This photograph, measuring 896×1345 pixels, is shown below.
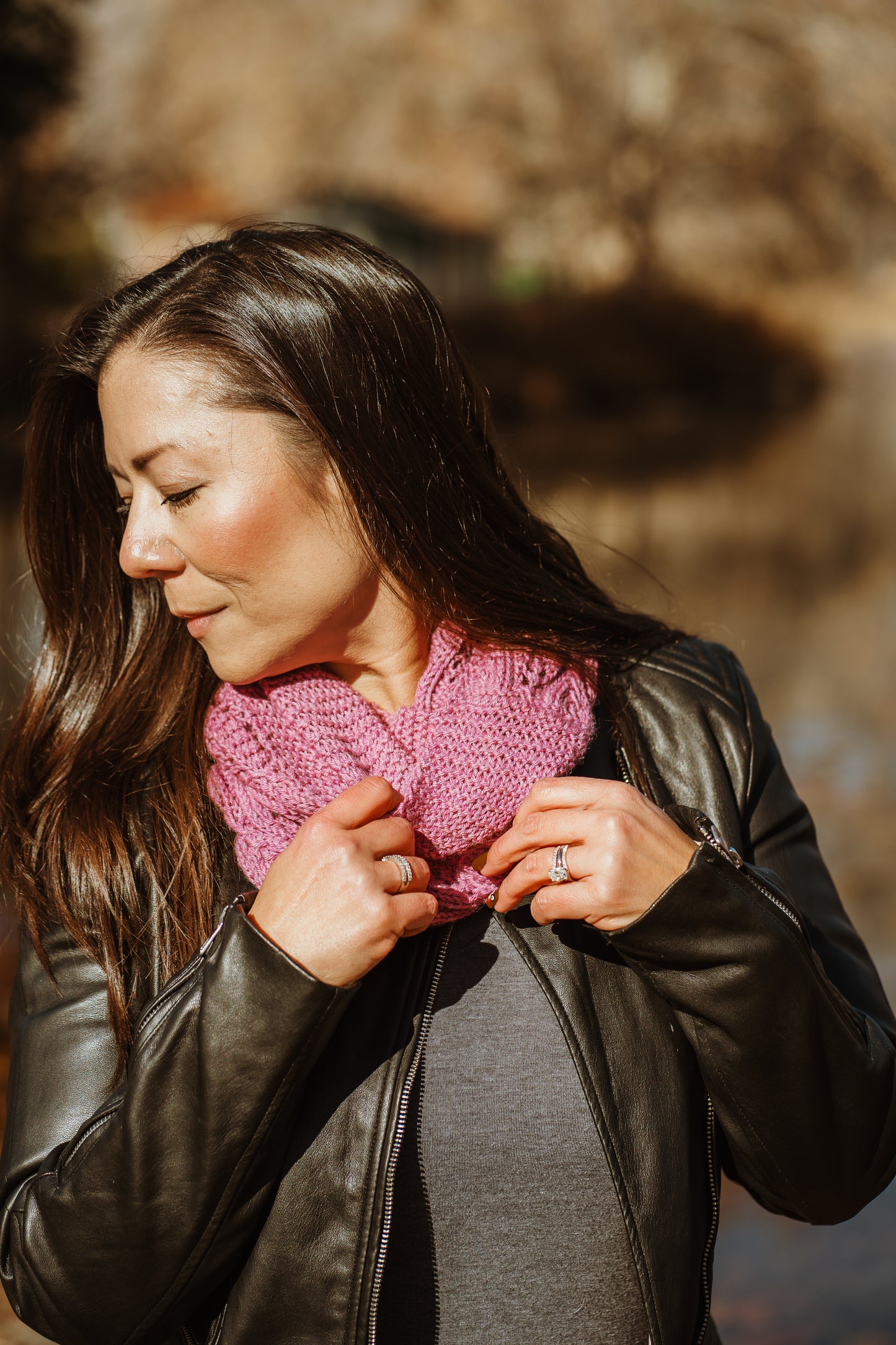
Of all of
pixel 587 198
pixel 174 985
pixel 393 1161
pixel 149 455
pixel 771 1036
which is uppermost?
pixel 587 198

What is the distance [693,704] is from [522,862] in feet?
1.48

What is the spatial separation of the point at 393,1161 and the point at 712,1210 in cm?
45

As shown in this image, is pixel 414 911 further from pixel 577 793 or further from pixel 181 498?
pixel 181 498

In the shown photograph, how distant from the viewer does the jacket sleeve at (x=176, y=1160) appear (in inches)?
53.4

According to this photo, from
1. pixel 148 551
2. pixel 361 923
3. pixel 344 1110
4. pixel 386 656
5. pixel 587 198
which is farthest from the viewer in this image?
pixel 587 198

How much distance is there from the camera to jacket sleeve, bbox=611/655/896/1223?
1.44 meters

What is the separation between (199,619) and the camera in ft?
5.34

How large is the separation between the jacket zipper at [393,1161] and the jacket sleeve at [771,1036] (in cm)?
25

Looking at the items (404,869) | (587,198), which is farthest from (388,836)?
(587,198)

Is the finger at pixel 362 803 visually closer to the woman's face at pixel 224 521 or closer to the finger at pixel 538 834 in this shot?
the finger at pixel 538 834

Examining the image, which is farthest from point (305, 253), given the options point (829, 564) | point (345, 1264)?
point (829, 564)

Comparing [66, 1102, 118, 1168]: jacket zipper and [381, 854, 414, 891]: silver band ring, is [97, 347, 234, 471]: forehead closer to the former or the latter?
[381, 854, 414, 891]: silver band ring

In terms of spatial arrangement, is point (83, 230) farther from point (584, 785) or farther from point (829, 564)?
point (584, 785)

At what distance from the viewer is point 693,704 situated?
1817 millimetres
